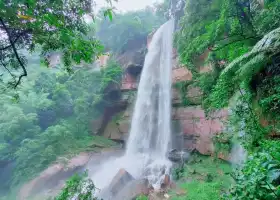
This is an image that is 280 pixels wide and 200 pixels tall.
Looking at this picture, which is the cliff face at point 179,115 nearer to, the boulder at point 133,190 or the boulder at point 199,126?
the boulder at point 199,126

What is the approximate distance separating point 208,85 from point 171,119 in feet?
13.4

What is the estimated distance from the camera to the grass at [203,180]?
5.43 m

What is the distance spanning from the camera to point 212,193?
17.4ft

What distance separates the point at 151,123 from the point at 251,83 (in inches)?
302

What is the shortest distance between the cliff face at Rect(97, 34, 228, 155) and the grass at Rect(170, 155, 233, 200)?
707 mm

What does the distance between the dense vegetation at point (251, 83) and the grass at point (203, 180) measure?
7.29 ft

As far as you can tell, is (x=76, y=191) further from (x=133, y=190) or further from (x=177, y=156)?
(x=177, y=156)

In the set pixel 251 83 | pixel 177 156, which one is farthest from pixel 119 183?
pixel 251 83

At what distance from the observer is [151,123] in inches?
435

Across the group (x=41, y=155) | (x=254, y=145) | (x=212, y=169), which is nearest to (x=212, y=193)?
(x=212, y=169)

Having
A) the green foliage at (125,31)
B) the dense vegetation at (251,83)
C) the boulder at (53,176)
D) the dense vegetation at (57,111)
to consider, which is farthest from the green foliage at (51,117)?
the dense vegetation at (251,83)

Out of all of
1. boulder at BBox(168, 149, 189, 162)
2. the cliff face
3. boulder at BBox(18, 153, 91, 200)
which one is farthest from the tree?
boulder at BBox(18, 153, 91, 200)

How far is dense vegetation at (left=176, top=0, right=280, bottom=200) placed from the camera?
1665 millimetres

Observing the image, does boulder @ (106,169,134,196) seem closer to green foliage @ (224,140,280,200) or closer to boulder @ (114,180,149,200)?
boulder @ (114,180,149,200)
